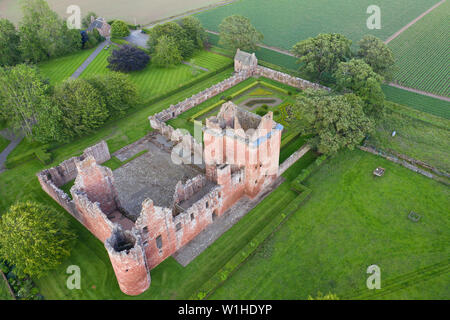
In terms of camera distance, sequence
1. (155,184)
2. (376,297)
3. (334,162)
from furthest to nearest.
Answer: (334,162), (155,184), (376,297)

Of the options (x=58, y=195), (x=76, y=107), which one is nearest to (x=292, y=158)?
(x=58, y=195)

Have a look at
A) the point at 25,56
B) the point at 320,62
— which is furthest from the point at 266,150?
the point at 25,56

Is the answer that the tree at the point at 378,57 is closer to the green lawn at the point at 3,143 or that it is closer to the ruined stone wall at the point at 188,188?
the ruined stone wall at the point at 188,188

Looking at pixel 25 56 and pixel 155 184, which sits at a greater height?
pixel 25 56

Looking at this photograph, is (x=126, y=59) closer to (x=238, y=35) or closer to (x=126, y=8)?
(x=238, y=35)

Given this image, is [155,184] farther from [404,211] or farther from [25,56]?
[25,56]

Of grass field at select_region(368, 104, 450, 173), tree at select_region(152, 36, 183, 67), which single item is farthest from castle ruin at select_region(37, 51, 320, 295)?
tree at select_region(152, 36, 183, 67)
